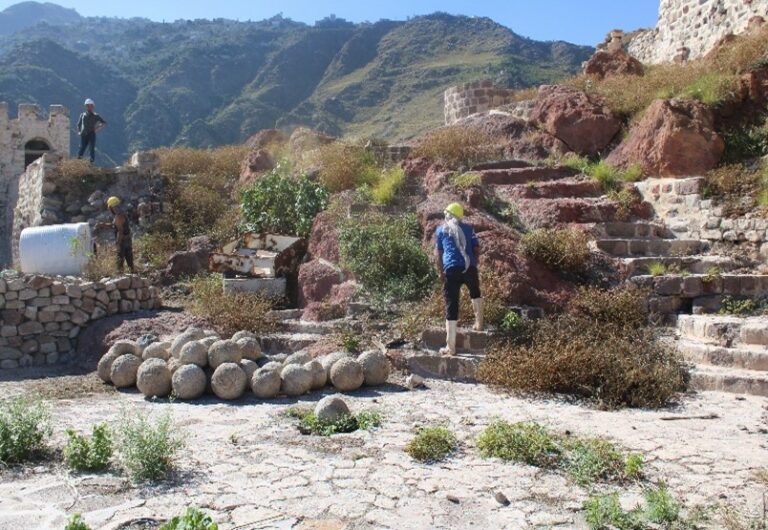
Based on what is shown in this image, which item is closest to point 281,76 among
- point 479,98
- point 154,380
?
point 479,98

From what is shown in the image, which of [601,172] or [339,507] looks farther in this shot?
[601,172]

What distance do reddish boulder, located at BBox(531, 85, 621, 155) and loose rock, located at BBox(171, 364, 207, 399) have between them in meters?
8.01

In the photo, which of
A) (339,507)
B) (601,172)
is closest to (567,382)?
(339,507)

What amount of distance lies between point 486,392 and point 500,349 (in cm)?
70

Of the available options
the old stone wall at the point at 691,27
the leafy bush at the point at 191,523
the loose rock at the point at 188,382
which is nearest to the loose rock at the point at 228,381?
the loose rock at the point at 188,382

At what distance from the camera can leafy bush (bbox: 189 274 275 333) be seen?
870 centimetres

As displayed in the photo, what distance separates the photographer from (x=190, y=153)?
1695 centimetres

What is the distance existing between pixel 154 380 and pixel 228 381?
773mm

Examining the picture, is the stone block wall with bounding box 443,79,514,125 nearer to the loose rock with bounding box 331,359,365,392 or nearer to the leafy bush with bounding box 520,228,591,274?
the leafy bush with bounding box 520,228,591,274

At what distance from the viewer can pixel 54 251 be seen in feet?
35.6

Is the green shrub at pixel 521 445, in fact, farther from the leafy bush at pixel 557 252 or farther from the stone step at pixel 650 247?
the stone step at pixel 650 247

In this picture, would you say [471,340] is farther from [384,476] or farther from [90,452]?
[90,452]

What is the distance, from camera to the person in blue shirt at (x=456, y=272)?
737 centimetres

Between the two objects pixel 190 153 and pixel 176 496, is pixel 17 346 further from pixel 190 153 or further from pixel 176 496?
pixel 190 153
